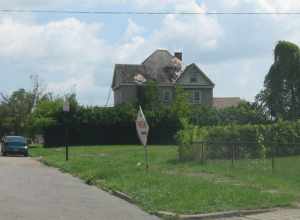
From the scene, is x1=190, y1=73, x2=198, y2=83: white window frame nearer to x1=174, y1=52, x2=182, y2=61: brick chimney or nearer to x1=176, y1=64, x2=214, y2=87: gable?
x1=176, y1=64, x2=214, y2=87: gable

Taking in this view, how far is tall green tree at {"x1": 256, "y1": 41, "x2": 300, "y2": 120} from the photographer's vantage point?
64750mm

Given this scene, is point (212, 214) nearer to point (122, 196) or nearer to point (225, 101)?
point (122, 196)

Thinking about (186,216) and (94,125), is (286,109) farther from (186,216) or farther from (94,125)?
(186,216)

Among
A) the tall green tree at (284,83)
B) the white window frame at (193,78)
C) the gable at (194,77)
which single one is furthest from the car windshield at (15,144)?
the white window frame at (193,78)

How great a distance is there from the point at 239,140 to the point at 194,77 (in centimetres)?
5063

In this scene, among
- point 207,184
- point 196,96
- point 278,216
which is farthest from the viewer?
point 196,96

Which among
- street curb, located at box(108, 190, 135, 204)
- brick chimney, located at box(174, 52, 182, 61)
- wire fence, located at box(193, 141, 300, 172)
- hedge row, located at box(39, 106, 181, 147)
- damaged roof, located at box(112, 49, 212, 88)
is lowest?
street curb, located at box(108, 190, 135, 204)

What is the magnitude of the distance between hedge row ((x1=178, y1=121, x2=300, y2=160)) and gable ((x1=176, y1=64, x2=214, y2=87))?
4761 cm

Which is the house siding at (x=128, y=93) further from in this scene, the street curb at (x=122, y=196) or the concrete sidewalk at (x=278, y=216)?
the concrete sidewalk at (x=278, y=216)

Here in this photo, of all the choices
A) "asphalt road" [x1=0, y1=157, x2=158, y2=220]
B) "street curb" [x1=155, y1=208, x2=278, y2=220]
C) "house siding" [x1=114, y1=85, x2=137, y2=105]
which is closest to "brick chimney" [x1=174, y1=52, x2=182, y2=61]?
"house siding" [x1=114, y1=85, x2=137, y2=105]

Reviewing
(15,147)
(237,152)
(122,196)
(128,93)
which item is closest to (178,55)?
(128,93)

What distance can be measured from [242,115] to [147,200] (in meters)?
52.9

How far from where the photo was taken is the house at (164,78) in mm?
81750

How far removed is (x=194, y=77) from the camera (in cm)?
8412
